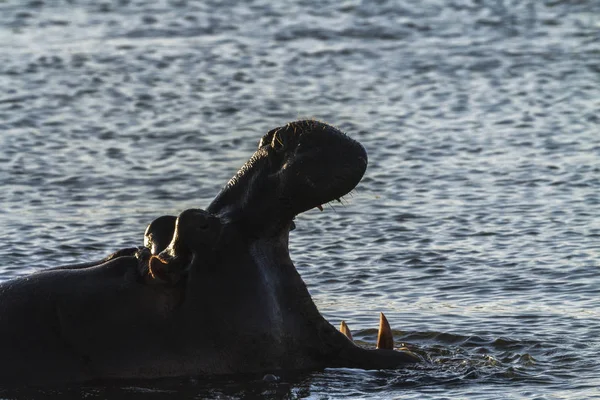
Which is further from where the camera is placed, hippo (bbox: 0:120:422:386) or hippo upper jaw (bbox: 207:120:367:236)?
hippo (bbox: 0:120:422:386)

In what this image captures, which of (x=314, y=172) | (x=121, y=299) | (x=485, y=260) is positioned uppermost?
(x=314, y=172)

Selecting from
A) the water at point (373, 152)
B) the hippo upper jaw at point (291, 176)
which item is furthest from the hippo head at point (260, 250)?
the water at point (373, 152)

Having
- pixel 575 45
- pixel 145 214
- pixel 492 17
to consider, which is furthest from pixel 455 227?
pixel 492 17

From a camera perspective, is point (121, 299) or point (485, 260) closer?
point (121, 299)

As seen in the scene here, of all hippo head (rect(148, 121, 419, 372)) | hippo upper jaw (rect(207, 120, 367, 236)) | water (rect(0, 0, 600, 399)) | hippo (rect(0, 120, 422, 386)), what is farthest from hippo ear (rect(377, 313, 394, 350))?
hippo upper jaw (rect(207, 120, 367, 236))

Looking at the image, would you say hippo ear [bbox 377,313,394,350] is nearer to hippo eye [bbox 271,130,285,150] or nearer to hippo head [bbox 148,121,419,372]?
hippo head [bbox 148,121,419,372]

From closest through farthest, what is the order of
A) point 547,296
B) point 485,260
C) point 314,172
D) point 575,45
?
point 314,172 < point 547,296 < point 485,260 < point 575,45

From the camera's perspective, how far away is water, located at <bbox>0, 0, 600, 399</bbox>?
7.80m

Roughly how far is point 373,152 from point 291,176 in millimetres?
7329

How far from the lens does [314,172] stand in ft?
19.1

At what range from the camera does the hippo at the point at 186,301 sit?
5.95 metres

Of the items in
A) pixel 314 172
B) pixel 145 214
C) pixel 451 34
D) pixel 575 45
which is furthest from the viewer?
pixel 451 34

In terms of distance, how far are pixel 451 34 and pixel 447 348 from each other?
11645mm

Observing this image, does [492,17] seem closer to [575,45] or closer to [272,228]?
[575,45]
